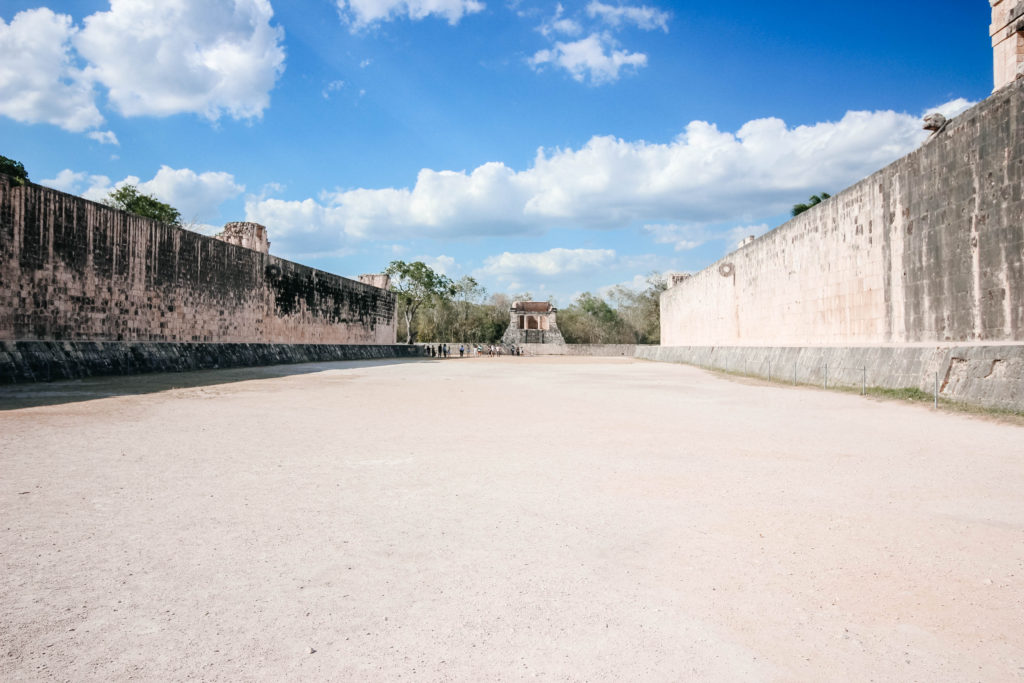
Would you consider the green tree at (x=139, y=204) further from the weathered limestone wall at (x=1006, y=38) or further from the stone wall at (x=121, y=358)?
the weathered limestone wall at (x=1006, y=38)

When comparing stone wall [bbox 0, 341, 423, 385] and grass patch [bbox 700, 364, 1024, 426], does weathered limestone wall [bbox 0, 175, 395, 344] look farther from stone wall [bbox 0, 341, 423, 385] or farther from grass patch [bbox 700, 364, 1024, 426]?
grass patch [bbox 700, 364, 1024, 426]

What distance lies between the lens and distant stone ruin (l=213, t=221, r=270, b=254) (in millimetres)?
24156

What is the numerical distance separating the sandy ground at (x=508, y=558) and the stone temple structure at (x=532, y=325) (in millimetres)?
43908

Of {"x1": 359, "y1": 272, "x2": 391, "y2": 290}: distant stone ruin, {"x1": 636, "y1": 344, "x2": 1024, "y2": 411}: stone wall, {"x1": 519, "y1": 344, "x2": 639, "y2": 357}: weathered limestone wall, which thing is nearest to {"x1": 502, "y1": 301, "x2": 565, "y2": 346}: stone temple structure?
{"x1": 519, "y1": 344, "x2": 639, "y2": 357}: weathered limestone wall

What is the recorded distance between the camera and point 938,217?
9.47 m

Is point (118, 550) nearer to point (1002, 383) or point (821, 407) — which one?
point (821, 407)

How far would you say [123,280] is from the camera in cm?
1495

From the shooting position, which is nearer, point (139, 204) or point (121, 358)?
point (121, 358)

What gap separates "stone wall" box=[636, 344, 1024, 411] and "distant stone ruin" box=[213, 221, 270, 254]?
65.5 ft

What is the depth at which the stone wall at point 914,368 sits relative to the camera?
7355 millimetres

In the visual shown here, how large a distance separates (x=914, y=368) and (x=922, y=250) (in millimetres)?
2173

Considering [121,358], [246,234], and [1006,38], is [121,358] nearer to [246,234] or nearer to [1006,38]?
[246,234]

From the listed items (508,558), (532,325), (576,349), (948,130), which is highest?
(948,130)

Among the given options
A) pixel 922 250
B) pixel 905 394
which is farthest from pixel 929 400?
pixel 922 250
